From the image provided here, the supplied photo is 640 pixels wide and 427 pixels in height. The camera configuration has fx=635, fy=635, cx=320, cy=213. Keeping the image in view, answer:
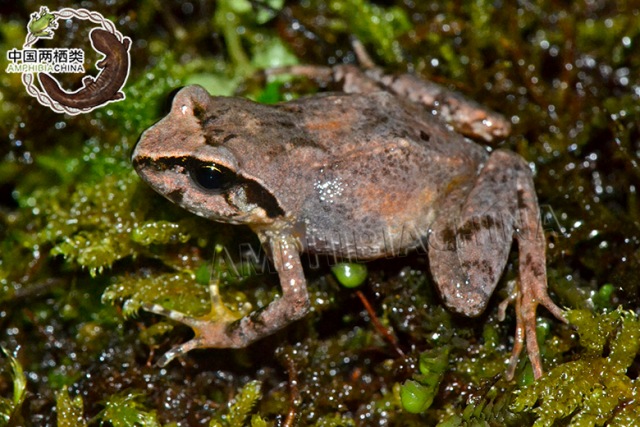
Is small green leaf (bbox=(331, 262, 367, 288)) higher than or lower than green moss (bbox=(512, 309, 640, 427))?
higher

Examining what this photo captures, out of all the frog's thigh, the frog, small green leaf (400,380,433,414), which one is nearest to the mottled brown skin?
the frog

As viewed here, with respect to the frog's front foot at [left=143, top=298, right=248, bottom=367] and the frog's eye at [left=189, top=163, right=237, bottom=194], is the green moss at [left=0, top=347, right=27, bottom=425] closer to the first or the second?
the frog's front foot at [left=143, top=298, right=248, bottom=367]

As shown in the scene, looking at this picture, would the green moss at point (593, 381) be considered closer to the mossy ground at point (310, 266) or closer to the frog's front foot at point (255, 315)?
the mossy ground at point (310, 266)

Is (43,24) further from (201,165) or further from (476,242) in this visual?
(476,242)

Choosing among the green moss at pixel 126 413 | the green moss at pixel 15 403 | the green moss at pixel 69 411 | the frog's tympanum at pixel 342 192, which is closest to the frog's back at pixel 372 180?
the frog's tympanum at pixel 342 192

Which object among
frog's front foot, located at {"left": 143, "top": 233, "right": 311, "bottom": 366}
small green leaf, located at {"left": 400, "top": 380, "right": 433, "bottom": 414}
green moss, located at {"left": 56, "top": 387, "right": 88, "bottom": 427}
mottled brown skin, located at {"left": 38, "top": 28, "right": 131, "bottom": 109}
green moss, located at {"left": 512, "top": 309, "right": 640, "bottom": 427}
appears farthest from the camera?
mottled brown skin, located at {"left": 38, "top": 28, "right": 131, "bottom": 109}

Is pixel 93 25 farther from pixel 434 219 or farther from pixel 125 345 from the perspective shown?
pixel 434 219
